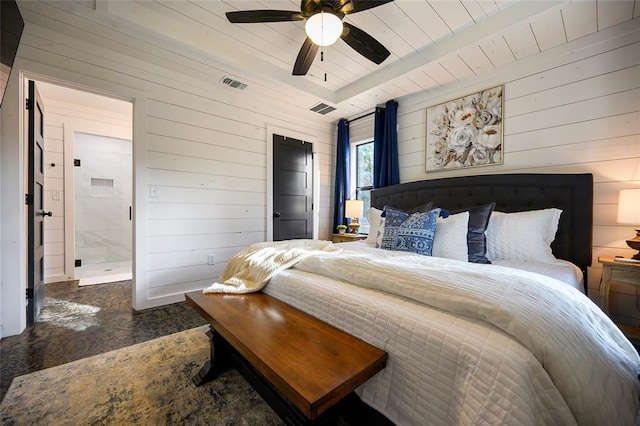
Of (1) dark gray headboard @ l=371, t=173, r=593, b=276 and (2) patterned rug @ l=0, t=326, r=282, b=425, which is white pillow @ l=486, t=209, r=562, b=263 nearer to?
(1) dark gray headboard @ l=371, t=173, r=593, b=276

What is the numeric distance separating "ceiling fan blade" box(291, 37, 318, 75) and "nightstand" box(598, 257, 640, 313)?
105 inches

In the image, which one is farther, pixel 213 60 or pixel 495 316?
pixel 213 60

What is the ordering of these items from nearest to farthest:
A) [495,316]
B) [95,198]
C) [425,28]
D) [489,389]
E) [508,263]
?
[489,389] < [495,316] < [508,263] < [425,28] < [95,198]

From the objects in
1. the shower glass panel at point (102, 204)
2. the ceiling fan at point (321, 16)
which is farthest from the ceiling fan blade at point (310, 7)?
the shower glass panel at point (102, 204)

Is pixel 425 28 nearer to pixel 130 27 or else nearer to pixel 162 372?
pixel 130 27

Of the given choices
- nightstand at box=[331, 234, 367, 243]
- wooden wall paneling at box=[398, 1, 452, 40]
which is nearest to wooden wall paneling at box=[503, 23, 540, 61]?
wooden wall paneling at box=[398, 1, 452, 40]

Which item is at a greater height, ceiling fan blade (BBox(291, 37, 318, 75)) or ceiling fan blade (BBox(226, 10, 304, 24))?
ceiling fan blade (BBox(226, 10, 304, 24))

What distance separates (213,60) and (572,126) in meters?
3.31

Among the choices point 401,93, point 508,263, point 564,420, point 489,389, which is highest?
point 401,93

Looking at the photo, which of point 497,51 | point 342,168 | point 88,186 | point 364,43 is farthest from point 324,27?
point 88,186

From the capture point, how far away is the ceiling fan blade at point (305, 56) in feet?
6.70

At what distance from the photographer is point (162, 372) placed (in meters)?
1.63

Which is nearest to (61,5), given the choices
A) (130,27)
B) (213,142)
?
(130,27)

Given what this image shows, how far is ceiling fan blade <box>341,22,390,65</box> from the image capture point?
188 cm
